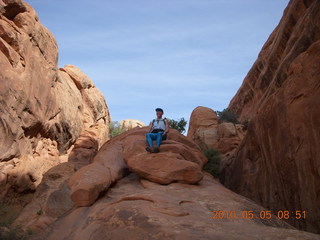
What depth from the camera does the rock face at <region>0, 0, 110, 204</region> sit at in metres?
12.4

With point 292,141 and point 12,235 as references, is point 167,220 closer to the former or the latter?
point 12,235

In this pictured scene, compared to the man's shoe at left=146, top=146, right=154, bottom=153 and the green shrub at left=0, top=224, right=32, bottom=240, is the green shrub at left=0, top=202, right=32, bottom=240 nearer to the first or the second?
the green shrub at left=0, top=224, right=32, bottom=240

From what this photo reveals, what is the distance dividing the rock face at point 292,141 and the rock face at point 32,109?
9.39 m

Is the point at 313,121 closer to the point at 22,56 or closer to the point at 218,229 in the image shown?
the point at 218,229

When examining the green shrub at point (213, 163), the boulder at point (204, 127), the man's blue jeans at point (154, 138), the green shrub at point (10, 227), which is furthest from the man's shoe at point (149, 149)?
the boulder at point (204, 127)

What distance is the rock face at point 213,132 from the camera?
20.0 m

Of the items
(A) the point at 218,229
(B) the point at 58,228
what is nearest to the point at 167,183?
(B) the point at 58,228

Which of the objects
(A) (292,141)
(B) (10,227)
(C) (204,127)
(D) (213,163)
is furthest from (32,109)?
(C) (204,127)

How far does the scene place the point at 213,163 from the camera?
1772cm

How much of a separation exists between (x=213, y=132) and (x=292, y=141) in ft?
43.1

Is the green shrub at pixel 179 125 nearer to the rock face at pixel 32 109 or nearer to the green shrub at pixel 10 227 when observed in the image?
the rock face at pixel 32 109

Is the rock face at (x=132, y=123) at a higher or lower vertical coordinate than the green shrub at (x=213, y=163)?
higher

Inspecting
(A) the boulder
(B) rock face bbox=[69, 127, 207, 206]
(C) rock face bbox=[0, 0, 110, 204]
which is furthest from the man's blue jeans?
(A) the boulder

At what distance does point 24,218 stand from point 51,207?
103 cm
